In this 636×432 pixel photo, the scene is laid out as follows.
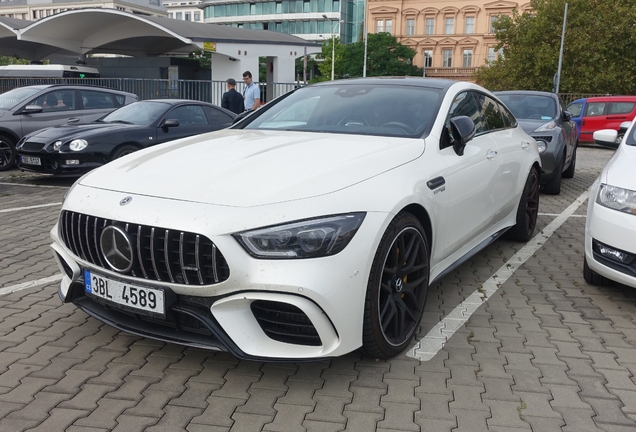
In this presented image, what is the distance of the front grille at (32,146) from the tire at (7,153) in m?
1.61

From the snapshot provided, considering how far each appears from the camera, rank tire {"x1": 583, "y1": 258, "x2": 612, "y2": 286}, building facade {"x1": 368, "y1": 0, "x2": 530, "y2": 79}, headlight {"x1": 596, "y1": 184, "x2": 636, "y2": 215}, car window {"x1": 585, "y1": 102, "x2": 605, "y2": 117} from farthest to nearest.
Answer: building facade {"x1": 368, "y1": 0, "x2": 530, "y2": 79}, car window {"x1": 585, "y1": 102, "x2": 605, "y2": 117}, tire {"x1": 583, "y1": 258, "x2": 612, "y2": 286}, headlight {"x1": 596, "y1": 184, "x2": 636, "y2": 215}

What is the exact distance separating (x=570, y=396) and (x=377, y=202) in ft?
4.44

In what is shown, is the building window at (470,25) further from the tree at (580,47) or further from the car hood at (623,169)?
the car hood at (623,169)

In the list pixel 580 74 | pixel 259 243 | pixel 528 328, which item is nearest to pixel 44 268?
pixel 259 243

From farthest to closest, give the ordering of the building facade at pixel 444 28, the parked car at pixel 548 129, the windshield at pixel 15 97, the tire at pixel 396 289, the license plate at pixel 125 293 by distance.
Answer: the building facade at pixel 444 28 < the windshield at pixel 15 97 < the parked car at pixel 548 129 < the tire at pixel 396 289 < the license plate at pixel 125 293

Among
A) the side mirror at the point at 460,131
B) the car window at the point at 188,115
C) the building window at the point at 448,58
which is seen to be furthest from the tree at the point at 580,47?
the building window at the point at 448,58

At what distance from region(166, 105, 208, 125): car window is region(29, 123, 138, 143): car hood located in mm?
769

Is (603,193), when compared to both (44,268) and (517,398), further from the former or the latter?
(44,268)

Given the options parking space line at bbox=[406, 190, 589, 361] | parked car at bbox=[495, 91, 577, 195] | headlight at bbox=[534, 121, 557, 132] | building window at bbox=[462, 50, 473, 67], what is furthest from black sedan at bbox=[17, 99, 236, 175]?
building window at bbox=[462, 50, 473, 67]

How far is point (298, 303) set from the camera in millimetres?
2752

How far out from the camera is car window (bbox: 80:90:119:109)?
1168 centimetres

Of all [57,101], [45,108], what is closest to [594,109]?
[57,101]

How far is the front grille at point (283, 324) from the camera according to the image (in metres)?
2.83

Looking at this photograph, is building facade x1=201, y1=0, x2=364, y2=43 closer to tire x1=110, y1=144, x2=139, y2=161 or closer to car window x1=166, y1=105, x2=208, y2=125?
car window x1=166, y1=105, x2=208, y2=125
